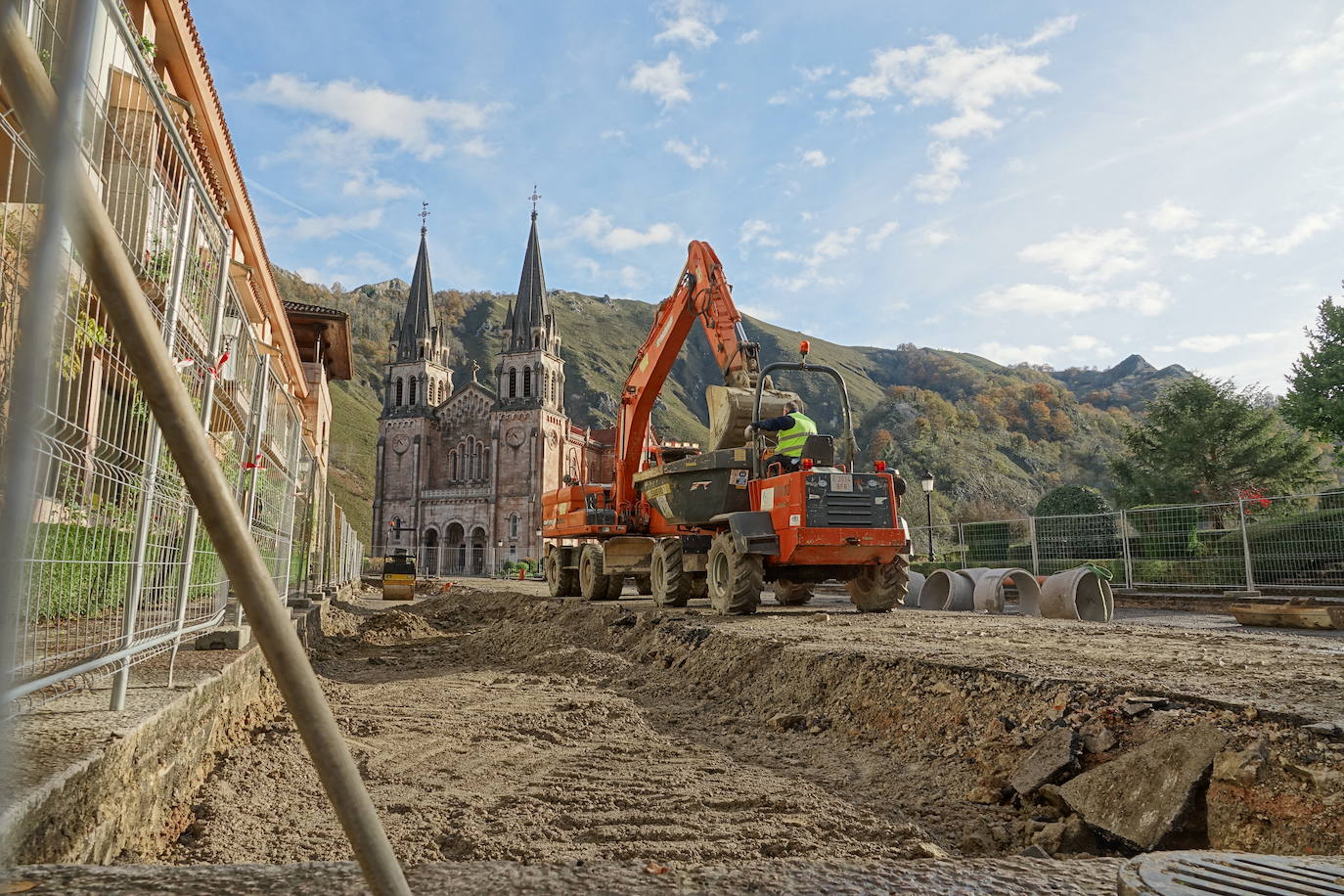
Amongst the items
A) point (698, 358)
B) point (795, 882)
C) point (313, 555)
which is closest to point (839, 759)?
point (795, 882)

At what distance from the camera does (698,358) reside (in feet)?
540

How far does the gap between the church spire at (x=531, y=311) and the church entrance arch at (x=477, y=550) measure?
45.5 feet

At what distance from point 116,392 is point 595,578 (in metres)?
11.3

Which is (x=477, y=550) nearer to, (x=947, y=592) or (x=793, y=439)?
(x=947, y=592)

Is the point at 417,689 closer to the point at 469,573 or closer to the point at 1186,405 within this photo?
the point at 1186,405

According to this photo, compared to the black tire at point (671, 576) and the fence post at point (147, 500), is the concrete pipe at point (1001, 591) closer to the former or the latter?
the black tire at point (671, 576)

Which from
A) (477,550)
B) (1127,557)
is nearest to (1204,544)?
(1127,557)

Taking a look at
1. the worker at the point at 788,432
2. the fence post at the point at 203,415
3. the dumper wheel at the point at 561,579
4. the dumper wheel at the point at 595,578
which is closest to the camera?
the fence post at the point at 203,415

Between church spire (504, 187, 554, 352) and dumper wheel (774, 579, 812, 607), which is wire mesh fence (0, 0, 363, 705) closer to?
dumper wheel (774, 579, 812, 607)

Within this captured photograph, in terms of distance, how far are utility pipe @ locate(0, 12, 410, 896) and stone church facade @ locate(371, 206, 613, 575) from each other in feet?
187

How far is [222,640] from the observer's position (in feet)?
15.8

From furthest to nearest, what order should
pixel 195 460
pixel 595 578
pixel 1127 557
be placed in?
pixel 1127 557 → pixel 595 578 → pixel 195 460

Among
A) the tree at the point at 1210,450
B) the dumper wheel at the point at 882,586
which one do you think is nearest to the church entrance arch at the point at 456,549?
the tree at the point at 1210,450

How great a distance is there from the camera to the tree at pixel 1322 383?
83.9 feet
